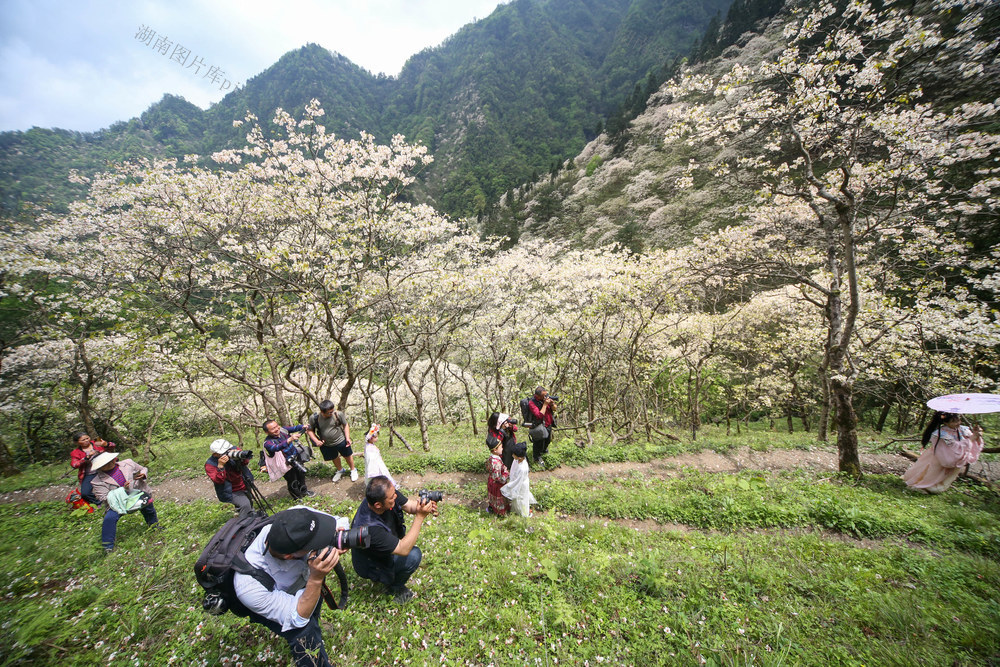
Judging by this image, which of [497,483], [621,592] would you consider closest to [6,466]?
[497,483]

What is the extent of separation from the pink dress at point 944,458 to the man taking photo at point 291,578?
447 inches

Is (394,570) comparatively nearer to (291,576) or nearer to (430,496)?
(430,496)

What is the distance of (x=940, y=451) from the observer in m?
6.95

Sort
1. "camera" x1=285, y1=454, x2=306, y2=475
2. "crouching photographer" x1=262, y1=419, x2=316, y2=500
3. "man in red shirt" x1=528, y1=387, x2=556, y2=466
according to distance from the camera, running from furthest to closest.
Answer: "man in red shirt" x1=528, y1=387, x2=556, y2=466
"camera" x1=285, y1=454, x2=306, y2=475
"crouching photographer" x1=262, y1=419, x2=316, y2=500

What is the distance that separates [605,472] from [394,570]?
7.11 metres

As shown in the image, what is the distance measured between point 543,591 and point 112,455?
826 centimetres

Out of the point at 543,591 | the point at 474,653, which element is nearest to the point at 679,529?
the point at 543,591

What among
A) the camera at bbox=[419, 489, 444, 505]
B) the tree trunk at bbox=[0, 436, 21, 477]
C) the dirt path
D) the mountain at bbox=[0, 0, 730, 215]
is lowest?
the tree trunk at bbox=[0, 436, 21, 477]

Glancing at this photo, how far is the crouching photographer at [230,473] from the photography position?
19.6ft

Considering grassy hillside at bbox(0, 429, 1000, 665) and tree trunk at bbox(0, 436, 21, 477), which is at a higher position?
grassy hillside at bbox(0, 429, 1000, 665)

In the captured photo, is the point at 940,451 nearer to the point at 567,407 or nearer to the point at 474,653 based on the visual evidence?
the point at 474,653

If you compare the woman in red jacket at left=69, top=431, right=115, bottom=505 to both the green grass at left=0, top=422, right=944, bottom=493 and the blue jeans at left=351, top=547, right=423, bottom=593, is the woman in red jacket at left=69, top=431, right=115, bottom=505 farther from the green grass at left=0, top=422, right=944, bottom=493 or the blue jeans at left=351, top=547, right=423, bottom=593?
the blue jeans at left=351, top=547, right=423, bottom=593

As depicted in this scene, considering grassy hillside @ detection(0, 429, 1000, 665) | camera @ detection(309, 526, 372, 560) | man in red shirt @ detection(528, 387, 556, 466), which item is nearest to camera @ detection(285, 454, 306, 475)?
grassy hillside @ detection(0, 429, 1000, 665)

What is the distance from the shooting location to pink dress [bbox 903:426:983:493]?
6.75 m
